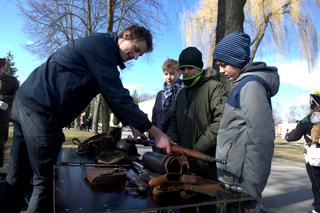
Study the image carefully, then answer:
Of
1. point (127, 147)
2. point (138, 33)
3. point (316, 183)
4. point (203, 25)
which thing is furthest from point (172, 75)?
point (203, 25)

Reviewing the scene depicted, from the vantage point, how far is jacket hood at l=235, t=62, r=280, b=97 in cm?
247

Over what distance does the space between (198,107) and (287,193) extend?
4162 millimetres

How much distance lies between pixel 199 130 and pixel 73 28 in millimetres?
15808

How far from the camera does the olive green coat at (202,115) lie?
10.4ft

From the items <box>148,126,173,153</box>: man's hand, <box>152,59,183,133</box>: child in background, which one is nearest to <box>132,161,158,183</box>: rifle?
<box>148,126,173,153</box>: man's hand

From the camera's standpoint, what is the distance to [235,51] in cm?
265

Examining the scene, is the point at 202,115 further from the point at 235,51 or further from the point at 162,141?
the point at 162,141

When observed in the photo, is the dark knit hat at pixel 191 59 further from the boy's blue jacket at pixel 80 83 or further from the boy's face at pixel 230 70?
the boy's blue jacket at pixel 80 83

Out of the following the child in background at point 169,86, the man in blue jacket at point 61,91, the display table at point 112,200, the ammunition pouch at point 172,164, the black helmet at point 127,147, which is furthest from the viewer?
the child in background at point 169,86

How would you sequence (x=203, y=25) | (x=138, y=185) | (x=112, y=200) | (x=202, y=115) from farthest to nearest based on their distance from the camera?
(x=203, y=25) → (x=202, y=115) → (x=138, y=185) → (x=112, y=200)

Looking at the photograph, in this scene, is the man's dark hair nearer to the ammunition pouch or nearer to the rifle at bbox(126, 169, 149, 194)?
the ammunition pouch

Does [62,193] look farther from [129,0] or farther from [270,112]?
[129,0]

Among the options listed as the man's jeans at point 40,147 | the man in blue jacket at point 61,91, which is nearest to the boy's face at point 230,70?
the man in blue jacket at point 61,91

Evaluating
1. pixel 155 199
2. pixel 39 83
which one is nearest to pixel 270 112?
pixel 155 199
